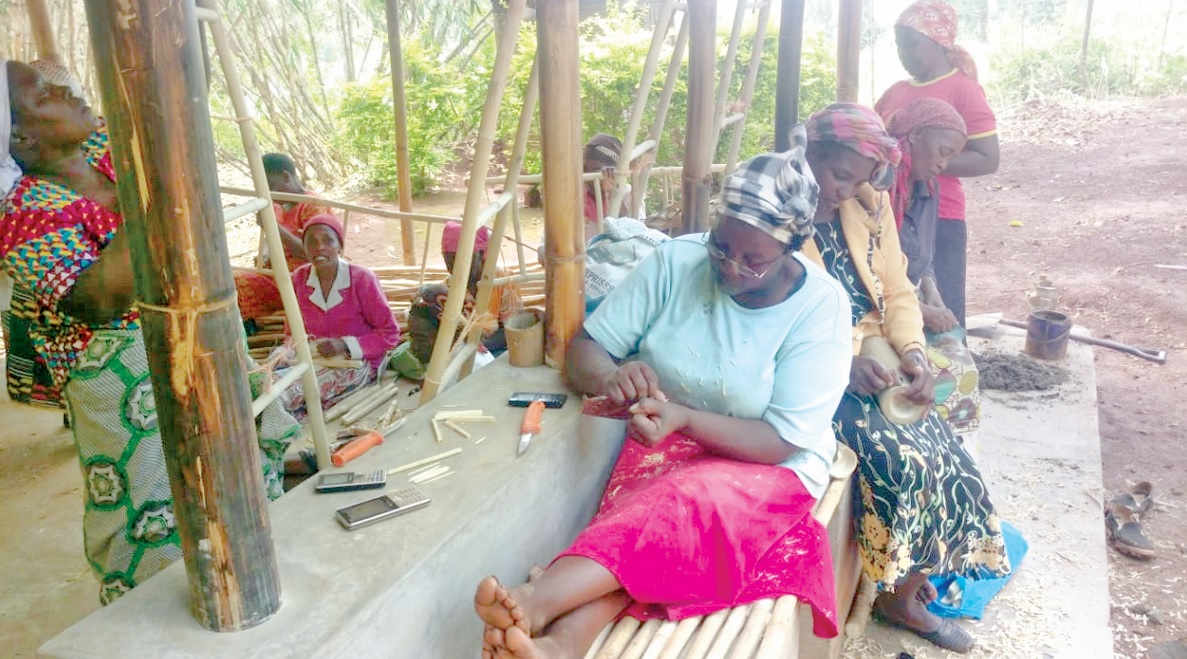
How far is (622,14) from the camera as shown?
1070 centimetres

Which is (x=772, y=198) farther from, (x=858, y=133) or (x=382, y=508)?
(x=382, y=508)

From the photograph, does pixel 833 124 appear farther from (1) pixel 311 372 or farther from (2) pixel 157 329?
(2) pixel 157 329

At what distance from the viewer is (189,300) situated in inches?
54.2

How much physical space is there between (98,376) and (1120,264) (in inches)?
303

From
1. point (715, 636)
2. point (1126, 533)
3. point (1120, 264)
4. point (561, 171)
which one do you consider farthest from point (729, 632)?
point (1120, 264)

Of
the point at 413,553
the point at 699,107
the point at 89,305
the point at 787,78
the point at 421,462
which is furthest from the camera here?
the point at 787,78

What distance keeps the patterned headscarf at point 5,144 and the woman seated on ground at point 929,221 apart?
2.79m

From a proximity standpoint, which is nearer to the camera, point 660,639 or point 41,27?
point 660,639

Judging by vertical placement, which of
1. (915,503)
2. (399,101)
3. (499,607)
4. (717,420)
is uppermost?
(399,101)

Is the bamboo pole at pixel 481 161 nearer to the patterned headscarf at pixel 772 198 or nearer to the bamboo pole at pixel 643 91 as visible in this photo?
the patterned headscarf at pixel 772 198

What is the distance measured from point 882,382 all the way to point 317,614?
5.90 ft

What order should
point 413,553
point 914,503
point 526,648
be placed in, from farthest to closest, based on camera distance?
point 914,503
point 413,553
point 526,648

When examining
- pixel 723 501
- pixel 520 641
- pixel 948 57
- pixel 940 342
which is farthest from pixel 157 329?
pixel 948 57

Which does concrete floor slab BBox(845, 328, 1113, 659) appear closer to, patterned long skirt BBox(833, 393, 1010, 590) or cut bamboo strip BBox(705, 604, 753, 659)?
patterned long skirt BBox(833, 393, 1010, 590)
